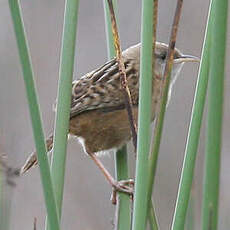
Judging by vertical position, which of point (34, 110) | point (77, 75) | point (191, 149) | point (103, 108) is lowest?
point (77, 75)

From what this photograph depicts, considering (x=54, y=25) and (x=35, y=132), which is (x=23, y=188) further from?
(x=35, y=132)

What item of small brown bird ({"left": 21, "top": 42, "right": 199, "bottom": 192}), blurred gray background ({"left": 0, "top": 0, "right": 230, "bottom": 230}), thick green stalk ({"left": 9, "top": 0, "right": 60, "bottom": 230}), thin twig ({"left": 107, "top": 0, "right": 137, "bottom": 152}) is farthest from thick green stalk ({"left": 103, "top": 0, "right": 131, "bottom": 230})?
blurred gray background ({"left": 0, "top": 0, "right": 230, "bottom": 230})

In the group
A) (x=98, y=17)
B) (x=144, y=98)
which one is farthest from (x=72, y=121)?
(x=98, y=17)

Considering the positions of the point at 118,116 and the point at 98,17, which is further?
the point at 98,17

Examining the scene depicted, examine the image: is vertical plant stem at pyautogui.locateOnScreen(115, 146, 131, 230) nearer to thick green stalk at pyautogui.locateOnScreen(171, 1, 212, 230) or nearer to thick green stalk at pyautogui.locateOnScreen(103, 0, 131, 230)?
thick green stalk at pyautogui.locateOnScreen(103, 0, 131, 230)

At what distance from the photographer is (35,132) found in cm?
121

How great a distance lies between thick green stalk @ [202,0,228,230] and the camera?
126cm

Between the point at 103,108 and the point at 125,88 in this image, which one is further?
the point at 103,108

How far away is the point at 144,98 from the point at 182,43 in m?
2.63

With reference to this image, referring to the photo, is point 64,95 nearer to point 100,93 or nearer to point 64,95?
point 64,95

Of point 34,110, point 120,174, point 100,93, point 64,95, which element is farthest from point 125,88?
point 100,93

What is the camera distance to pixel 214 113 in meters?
1.30

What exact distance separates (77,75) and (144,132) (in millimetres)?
2883

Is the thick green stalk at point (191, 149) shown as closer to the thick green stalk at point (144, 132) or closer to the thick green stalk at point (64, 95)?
the thick green stalk at point (144, 132)
